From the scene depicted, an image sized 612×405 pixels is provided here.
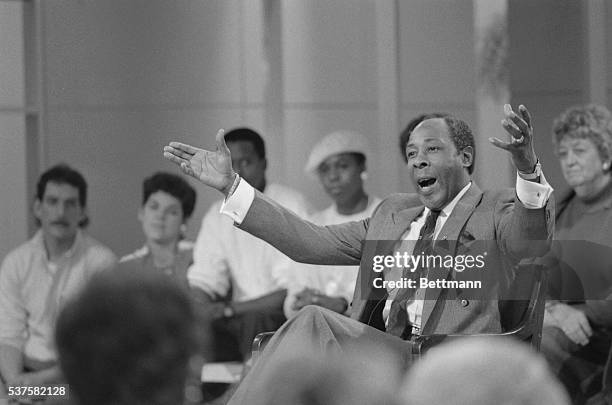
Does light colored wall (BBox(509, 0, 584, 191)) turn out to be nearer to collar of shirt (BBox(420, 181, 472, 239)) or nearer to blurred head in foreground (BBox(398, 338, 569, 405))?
collar of shirt (BBox(420, 181, 472, 239))

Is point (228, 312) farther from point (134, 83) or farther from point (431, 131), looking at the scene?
point (431, 131)

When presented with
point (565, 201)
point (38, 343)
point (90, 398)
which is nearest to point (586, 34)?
point (565, 201)

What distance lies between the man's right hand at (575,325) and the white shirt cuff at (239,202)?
1.58m

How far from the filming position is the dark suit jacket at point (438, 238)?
4188 millimetres

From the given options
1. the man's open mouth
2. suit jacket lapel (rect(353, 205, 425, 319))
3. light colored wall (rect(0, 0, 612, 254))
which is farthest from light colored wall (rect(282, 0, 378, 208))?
the man's open mouth

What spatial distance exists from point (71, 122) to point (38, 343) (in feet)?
3.60

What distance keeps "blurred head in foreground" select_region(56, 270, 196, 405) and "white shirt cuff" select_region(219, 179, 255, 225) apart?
2.70 meters

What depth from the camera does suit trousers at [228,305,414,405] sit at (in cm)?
360

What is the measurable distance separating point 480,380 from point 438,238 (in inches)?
110

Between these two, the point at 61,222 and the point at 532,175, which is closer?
the point at 532,175

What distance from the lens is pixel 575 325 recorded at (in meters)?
5.36

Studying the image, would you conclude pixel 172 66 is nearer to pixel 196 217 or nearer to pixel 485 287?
pixel 196 217

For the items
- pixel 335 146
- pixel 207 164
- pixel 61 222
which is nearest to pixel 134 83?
pixel 61 222

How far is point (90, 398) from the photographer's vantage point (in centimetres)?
178
